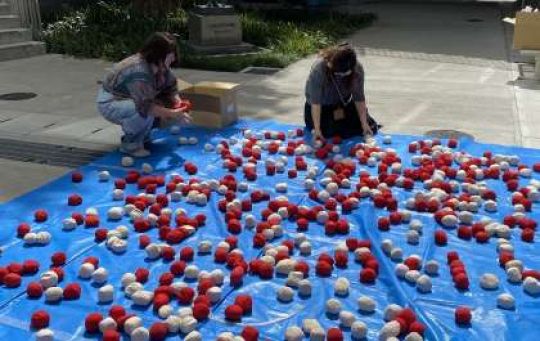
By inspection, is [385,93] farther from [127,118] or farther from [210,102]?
[127,118]

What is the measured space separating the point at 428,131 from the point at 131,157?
9.83ft

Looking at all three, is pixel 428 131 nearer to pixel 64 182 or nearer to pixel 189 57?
pixel 64 182

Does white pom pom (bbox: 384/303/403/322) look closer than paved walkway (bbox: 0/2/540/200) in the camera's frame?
Yes

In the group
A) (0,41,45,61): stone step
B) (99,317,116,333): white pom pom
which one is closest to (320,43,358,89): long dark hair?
(99,317,116,333): white pom pom

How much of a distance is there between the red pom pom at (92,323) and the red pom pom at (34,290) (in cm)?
45

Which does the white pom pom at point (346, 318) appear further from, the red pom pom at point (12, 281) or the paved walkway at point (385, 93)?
the paved walkway at point (385, 93)

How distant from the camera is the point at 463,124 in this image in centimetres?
678

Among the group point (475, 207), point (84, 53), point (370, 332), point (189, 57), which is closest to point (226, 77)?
point (189, 57)

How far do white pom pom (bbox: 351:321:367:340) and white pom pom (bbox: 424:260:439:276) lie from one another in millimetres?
757

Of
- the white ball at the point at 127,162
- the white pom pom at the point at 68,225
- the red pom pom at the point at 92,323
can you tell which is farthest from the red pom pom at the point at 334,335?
the white ball at the point at 127,162

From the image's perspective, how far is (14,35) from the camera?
11.0m

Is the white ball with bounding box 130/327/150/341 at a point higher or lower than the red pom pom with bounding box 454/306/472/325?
higher

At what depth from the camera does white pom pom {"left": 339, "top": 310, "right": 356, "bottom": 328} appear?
316 cm

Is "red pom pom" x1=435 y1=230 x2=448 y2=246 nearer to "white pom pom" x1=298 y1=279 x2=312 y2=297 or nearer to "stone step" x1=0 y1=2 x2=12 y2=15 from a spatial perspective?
"white pom pom" x1=298 y1=279 x2=312 y2=297
